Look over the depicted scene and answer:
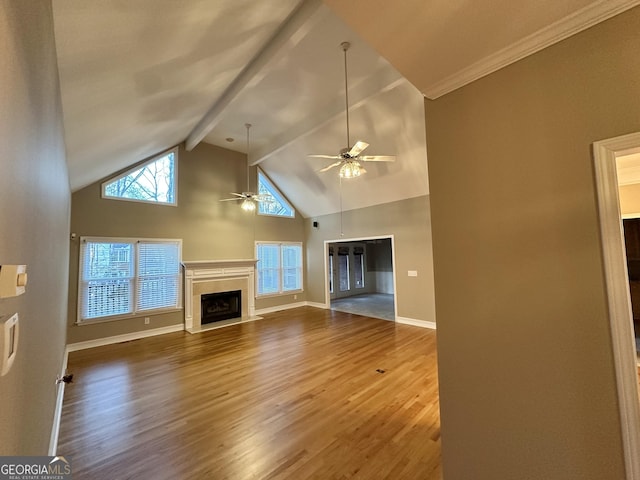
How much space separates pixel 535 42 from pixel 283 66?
3.26 metres

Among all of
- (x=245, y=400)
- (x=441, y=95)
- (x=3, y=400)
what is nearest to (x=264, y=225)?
(x=245, y=400)

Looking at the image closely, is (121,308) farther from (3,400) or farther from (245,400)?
(3,400)

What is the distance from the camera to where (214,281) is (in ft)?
21.5

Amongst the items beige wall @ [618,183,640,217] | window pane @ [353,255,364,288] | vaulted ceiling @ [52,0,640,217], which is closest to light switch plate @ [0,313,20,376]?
vaulted ceiling @ [52,0,640,217]

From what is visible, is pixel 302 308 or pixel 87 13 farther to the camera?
pixel 302 308

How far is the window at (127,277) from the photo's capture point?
5020mm

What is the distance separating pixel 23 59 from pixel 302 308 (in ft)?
25.9

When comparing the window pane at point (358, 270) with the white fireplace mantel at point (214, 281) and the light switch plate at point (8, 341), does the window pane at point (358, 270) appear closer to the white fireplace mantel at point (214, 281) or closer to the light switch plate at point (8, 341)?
the white fireplace mantel at point (214, 281)

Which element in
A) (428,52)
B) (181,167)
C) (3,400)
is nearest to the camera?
(3,400)

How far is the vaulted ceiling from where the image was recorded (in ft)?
4.25

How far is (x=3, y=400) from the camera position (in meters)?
0.72

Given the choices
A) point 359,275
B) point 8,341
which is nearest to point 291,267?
point 359,275

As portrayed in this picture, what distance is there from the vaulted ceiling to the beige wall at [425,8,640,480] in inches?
7.7

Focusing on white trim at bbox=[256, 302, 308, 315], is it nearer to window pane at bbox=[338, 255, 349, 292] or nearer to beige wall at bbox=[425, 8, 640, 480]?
window pane at bbox=[338, 255, 349, 292]
